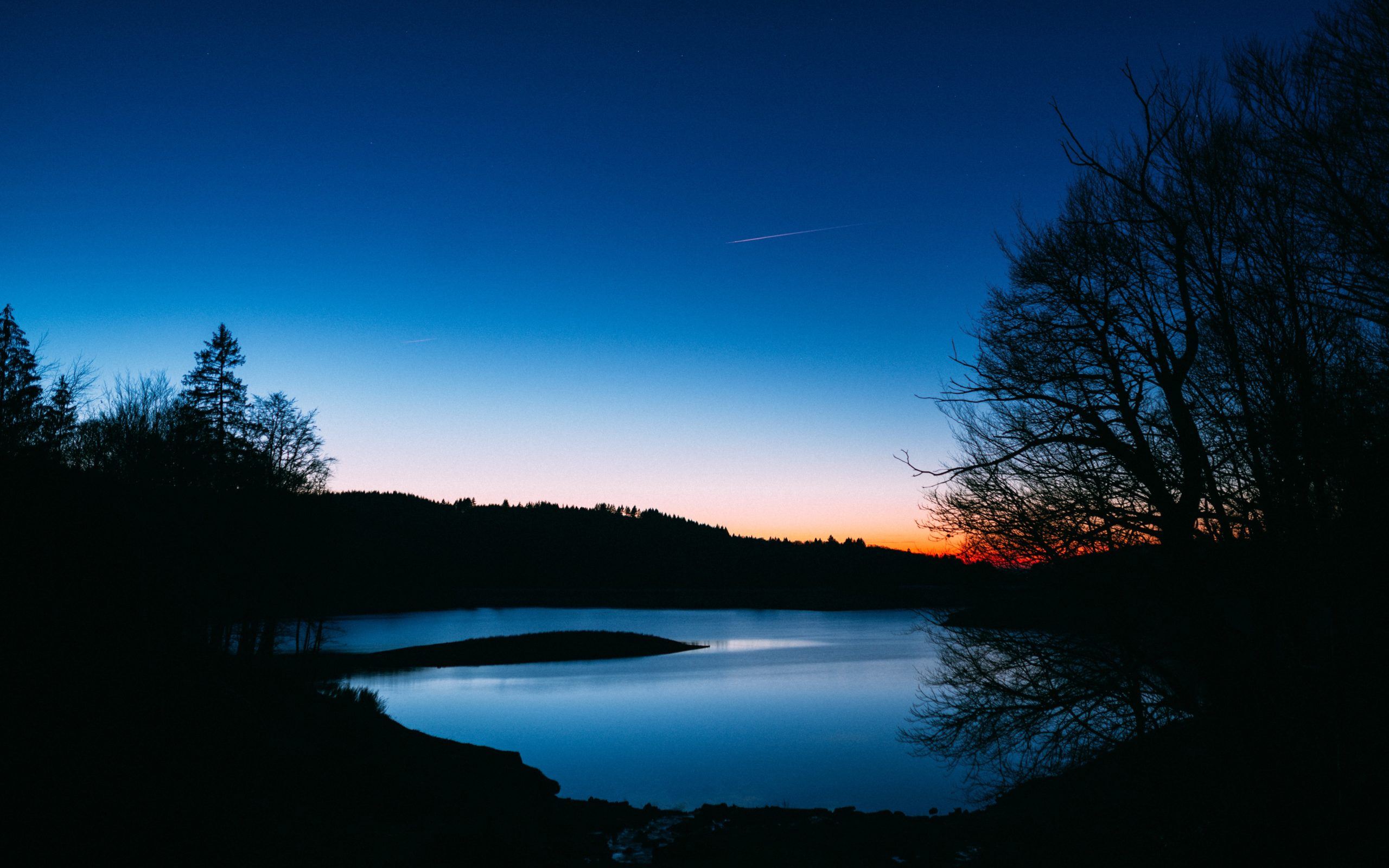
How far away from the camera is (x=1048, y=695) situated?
9.09 metres

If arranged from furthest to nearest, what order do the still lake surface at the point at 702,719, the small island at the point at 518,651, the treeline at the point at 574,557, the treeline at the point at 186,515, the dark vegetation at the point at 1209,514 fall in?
the treeline at the point at 574,557 → the small island at the point at 518,651 → the still lake surface at the point at 702,719 → the treeline at the point at 186,515 → the dark vegetation at the point at 1209,514

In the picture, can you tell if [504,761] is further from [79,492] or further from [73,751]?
[79,492]

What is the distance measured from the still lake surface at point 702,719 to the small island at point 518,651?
8.98 ft

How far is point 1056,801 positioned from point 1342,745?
799 centimetres

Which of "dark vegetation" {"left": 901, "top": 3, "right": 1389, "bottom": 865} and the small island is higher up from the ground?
"dark vegetation" {"left": 901, "top": 3, "right": 1389, "bottom": 865}

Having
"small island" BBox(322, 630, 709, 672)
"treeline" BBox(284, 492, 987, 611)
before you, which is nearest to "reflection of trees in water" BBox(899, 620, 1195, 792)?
"small island" BBox(322, 630, 709, 672)

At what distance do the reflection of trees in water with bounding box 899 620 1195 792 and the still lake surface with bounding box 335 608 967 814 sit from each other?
14.4 meters

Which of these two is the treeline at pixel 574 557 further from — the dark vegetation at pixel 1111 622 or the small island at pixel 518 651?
the dark vegetation at pixel 1111 622

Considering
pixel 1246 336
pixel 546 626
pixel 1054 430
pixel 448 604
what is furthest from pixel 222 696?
pixel 448 604

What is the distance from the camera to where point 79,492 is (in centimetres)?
1825

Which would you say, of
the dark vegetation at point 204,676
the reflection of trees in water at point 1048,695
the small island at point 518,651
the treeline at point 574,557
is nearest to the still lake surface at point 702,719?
the small island at point 518,651

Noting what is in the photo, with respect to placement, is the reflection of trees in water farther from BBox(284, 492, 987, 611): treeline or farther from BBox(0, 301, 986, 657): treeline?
BBox(284, 492, 987, 611): treeline

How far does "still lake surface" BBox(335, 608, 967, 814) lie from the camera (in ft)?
83.3

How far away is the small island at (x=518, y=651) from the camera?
5453 cm
